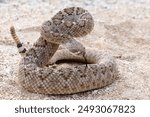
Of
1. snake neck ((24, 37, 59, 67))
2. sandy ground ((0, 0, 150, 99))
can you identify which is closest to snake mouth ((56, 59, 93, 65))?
snake neck ((24, 37, 59, 67))

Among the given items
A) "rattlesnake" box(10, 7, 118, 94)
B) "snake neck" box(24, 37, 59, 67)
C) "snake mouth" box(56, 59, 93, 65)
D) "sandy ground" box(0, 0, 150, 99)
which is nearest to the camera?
"rattlesnake" box(10, 7, 118, 94)

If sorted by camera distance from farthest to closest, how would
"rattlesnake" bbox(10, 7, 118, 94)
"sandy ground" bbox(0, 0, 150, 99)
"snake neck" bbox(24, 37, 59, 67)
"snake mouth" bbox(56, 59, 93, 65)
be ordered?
"snake mouth" bbox(56, 59, 93, 65), "snake neck" bbox(24, 37, 59, 67), "sandy ground" bbox(0, 0, 150, 99), "rattlesnake" bbox(10, 7, 118, 94)

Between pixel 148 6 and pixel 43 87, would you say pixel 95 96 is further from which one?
pixel 148 6

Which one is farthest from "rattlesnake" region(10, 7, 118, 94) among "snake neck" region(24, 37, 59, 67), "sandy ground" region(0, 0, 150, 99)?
"sandy ground" region(0, 0, 150, 99)

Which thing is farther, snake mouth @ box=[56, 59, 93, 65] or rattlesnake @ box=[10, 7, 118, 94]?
snake mouth @ box=[56, 59, 93, 65]

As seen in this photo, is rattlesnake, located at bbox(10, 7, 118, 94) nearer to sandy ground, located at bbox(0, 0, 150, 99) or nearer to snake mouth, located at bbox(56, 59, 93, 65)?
snake mouth, located at bbox(56, 59, 93, 65)

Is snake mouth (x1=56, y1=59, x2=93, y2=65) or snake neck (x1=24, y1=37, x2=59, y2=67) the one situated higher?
snake neck (x1=24, y1=37, x2=59, y2=67)

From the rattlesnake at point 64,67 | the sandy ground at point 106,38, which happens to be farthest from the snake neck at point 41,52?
the sandy ground at point 106,38
